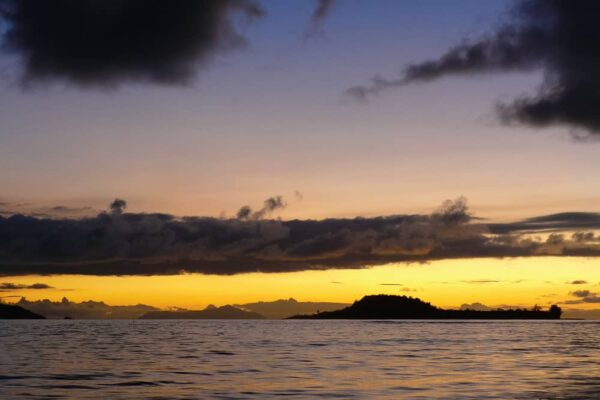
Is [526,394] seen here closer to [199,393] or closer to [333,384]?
[333,384]

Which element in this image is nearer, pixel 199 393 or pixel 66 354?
pixel 199 393

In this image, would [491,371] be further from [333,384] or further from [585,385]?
[333,384]

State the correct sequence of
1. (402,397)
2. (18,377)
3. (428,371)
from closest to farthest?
(402,397), (18,377), (428,371)

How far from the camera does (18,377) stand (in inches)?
2491

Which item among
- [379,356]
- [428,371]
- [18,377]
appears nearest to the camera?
[18,377]

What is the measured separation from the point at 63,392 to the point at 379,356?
48447 millimetres

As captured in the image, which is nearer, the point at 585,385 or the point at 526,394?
the point at 526,394

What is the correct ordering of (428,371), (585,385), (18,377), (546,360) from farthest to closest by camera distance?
(546,360) → (428,371) → (18,377) → (585,385)

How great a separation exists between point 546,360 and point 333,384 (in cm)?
3696

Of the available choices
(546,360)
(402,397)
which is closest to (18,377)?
(402,397)

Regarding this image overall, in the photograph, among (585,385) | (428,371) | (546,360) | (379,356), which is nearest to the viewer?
(585,385)

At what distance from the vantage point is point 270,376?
6475 centimetres

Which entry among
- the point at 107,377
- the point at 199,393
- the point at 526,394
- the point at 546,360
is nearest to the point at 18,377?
the point at 107,377

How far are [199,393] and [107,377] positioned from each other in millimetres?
15522
